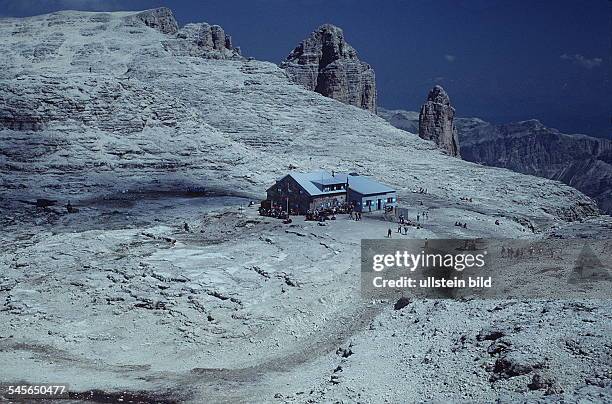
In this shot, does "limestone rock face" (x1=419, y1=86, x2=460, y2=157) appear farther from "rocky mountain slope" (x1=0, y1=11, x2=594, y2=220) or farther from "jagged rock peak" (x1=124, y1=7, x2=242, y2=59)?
"jagged rock peak" (x1=124, y1=7, x2=242, y2=59)

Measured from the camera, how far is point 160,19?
12288 cm

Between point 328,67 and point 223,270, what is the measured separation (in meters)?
87.1

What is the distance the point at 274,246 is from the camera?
34.1 meters

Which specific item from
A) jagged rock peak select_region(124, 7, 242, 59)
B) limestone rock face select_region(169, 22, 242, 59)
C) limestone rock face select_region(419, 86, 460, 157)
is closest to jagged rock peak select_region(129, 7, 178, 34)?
jagged rock peak select_region(124, 7, 242, 59)

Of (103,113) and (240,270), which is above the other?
(103,113)

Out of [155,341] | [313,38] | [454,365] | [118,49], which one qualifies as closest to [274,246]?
[155,341]

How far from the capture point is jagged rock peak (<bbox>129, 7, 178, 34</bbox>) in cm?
12075

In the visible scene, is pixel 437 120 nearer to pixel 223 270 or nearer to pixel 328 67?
pixel 328 67

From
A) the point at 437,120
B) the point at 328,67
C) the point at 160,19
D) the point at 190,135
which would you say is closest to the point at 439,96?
the point at 437,120

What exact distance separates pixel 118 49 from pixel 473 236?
78630 millimetres

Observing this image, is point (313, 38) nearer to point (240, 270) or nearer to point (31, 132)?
point (31, 132)

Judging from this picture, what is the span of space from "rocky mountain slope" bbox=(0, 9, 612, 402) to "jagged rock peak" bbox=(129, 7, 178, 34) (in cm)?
5118

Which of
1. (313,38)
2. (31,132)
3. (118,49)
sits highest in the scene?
(313,38)

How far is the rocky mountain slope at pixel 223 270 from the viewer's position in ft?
60.7
